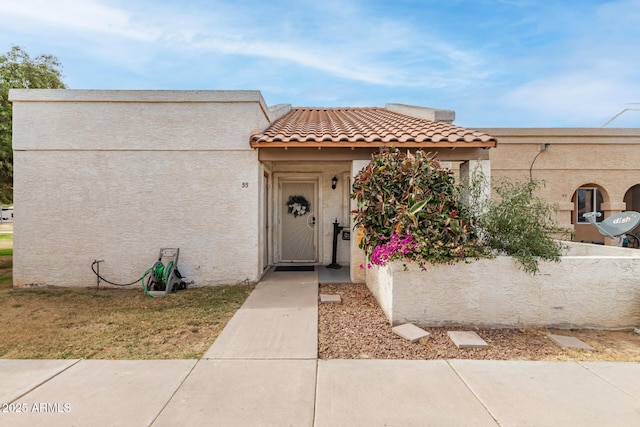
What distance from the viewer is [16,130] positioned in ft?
22.7

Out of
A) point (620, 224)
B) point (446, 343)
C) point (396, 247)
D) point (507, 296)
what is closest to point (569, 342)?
point (507, 296)

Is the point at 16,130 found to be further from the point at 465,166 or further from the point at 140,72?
the point at 465,166

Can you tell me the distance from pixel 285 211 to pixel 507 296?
20.6ft

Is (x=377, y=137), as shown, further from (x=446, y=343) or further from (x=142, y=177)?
(x=142, y=177)

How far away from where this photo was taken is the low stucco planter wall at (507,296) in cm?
466

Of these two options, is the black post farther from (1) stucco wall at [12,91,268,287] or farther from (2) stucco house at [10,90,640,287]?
(1) stucco wall at [12,91,268,287]

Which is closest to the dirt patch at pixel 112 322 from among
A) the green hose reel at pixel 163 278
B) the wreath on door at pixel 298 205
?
the green hose reel at pixel 163 278

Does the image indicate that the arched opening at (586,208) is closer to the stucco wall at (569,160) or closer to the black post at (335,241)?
the stucco wall at (569,160)

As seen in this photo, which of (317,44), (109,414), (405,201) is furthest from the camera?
(317,44)

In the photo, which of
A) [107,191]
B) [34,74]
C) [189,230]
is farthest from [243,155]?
[34,74]

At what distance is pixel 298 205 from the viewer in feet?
30.5

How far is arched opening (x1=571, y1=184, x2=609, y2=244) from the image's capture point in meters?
12.0

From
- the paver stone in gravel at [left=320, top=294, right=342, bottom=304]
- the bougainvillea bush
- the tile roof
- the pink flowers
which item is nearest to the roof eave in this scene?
the tile roof

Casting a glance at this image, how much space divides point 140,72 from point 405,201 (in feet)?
28.2
